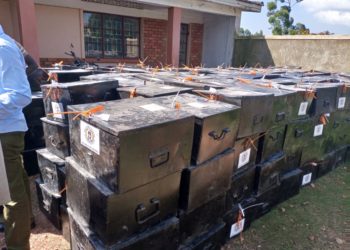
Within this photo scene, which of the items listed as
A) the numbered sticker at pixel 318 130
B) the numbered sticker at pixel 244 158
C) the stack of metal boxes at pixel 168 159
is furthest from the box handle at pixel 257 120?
the numbered sticker at pixel 318 130

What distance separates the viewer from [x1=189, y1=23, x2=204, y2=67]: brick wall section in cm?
1009

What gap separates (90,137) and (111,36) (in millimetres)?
7263

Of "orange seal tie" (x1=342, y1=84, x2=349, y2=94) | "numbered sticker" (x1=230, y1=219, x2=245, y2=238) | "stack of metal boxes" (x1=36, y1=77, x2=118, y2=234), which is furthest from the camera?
"orange seal tie" (x1=342, y1=84, x2=349, y2=94)

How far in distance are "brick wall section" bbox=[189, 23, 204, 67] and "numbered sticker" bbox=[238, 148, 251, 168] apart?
28.3ft

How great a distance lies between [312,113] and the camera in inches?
108

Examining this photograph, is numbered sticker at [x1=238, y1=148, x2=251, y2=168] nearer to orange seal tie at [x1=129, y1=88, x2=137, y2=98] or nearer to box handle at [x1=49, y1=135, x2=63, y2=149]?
orange seal tie at [x1=129, y1=88, x2=137, y2=98]

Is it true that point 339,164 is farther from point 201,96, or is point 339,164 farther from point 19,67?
point 19,67

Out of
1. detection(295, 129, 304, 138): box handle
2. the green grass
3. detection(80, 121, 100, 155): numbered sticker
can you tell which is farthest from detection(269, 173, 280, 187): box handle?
detection(80, 121, 100, 155): numbered sticker

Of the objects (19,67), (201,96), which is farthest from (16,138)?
(201,96)

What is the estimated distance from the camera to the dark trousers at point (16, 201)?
172cm

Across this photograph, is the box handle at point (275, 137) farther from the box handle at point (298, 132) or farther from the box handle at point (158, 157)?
the box handle at point (158, 157)

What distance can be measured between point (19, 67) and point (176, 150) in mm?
1047

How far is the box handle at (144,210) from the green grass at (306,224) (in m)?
0.99

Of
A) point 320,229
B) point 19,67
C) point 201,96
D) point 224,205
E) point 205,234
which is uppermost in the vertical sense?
point 19,67
